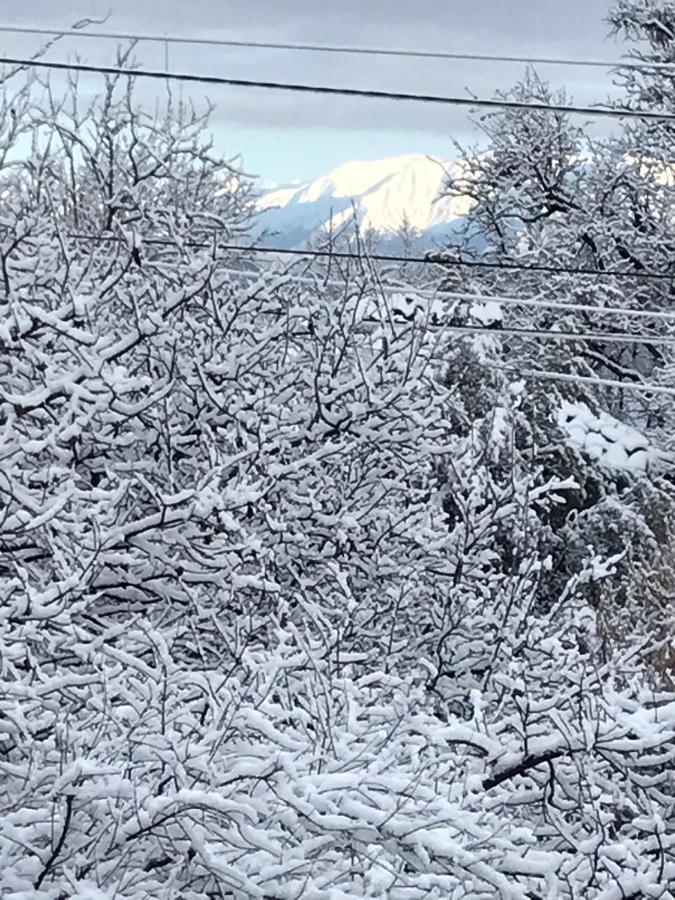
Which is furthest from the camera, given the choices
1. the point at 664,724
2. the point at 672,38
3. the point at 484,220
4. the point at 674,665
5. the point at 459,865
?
the point at 484,220

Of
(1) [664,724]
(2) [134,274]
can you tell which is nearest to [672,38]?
(2) [134,274]

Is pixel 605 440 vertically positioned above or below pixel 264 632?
below

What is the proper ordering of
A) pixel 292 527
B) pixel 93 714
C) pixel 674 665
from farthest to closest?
1. pixel 674 665
2. pixel 292 527
3. pixel 93 714

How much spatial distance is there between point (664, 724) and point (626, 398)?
612 inches

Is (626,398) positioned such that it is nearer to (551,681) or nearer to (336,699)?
(551,681)

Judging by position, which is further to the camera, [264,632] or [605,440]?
[605,440]

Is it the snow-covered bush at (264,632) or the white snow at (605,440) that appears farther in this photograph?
the white snow at (605,440)

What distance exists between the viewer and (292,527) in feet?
20.3

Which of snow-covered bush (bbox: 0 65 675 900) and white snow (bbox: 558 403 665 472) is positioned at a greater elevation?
snow-covered bush (bbox: 0 65 675 900)

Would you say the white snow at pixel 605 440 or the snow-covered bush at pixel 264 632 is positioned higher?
the snow-covered bush at pixel 264 632

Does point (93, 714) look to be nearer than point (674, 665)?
Yes

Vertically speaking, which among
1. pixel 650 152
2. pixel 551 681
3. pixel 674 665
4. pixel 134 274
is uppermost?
pixel 650 152

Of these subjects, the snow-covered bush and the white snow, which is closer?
the snow-covered bush

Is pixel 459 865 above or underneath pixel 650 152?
underneath
